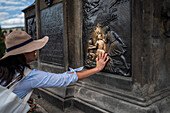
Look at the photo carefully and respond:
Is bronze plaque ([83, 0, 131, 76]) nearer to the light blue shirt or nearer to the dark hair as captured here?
the light blue shirt

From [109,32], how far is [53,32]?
7.35 feet

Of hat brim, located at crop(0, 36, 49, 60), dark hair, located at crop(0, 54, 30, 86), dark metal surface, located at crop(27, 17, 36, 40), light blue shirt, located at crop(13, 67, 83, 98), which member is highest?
dark metal surface, located at crop(27, 17, 36, 40)

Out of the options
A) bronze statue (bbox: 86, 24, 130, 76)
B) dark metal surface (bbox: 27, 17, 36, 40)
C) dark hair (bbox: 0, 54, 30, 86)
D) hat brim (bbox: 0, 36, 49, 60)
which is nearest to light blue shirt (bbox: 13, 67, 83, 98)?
dark hair (bbox: 0, 54, 30, 86)

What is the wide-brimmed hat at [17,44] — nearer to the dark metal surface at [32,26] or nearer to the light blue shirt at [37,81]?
the light blue shirt at [37,81]

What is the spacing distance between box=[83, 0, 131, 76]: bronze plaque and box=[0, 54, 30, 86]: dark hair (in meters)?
1.73

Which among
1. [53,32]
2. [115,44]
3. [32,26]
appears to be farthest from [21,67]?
[32,26]

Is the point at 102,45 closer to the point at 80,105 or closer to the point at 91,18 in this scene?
the point at 91,18

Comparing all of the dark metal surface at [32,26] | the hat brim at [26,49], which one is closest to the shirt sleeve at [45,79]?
the hat brim at [26,49]

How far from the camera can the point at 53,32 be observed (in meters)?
4.66

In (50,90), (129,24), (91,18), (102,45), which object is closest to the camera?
(129,24)

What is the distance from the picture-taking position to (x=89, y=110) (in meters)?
3.21

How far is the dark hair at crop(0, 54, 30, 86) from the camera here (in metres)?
1.61

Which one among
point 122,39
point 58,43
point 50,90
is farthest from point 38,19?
point 122,39

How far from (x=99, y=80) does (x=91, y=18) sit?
1425 millimetres
